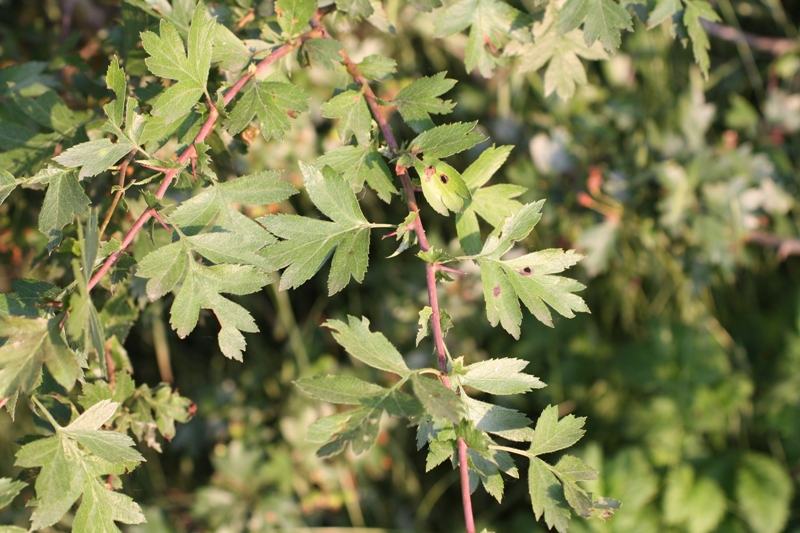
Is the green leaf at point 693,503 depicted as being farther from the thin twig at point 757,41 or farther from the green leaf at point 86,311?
the green leaf at point 86,311

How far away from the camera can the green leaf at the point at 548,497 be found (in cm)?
80

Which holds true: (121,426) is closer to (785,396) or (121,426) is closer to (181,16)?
(181,16)

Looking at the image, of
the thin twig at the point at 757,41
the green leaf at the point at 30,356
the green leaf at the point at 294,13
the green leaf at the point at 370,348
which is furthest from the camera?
the thin twig at the point at 757,41

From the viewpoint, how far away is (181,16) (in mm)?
1052

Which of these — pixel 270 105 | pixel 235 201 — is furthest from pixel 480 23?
pixel 235 201

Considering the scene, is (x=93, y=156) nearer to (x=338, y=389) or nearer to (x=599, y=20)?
(x=338, y=389)

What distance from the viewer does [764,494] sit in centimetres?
190

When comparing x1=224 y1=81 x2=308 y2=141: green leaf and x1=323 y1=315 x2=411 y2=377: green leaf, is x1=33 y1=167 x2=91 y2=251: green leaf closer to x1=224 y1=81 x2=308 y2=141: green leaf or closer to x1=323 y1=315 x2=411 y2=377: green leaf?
x1=224 y1=81 x2=308 y2=141: green leaf

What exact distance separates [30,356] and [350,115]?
0.49 meters

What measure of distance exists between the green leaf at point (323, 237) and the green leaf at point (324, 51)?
17cm

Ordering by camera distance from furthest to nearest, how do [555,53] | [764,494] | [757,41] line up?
1. [757,41]
2. [764,494]
3. [555,53]

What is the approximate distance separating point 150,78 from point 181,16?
0.37 ft

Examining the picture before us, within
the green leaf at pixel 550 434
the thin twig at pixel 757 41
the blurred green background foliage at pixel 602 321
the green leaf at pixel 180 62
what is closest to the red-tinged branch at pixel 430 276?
the green leaf at pixel 550 434

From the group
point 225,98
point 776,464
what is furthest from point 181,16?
point 776,464
